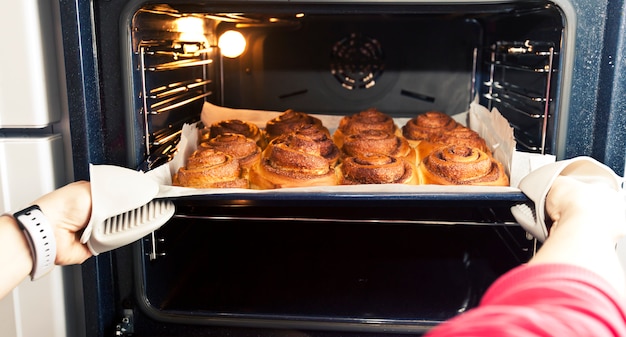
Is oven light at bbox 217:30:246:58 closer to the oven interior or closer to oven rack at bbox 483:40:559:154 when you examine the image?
the oven interior

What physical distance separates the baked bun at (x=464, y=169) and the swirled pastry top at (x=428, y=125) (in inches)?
11.6

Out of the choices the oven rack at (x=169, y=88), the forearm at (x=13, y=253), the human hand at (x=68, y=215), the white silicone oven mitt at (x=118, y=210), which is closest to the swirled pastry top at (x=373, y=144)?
the oven rack at (x=169, y=88)

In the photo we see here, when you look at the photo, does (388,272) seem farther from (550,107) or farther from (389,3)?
(389,3)

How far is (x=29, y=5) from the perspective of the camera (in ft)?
3.33

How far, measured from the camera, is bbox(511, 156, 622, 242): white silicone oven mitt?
98 cm

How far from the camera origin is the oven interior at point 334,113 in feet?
3.85

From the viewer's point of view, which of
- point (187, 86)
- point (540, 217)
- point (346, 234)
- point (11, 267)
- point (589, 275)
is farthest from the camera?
point (346, 234)

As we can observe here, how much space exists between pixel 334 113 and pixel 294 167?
0.57 meters

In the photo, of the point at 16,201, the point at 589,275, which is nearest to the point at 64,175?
the point at 16,201

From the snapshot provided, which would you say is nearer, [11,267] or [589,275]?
[589,275]

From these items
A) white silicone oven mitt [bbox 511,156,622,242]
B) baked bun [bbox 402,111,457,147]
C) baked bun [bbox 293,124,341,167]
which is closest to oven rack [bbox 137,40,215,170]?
baked bun [bbox 293,124,341,167]

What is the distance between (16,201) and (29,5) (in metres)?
0.35

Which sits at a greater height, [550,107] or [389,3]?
[389,3]

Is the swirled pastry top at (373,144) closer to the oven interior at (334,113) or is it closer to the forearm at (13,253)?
the oven interior at (334,113)
